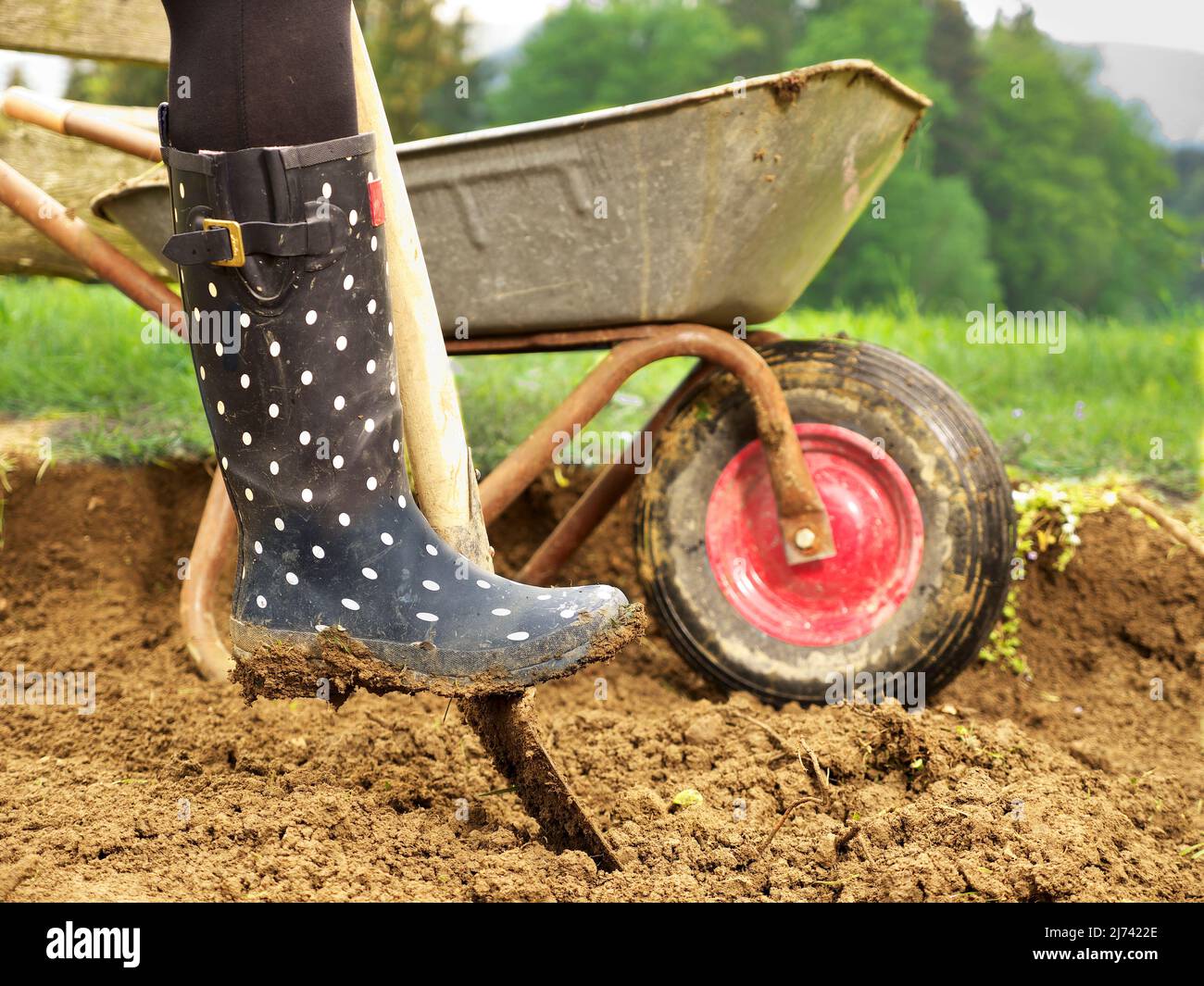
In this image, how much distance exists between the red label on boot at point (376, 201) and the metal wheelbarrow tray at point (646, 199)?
1.96 ft

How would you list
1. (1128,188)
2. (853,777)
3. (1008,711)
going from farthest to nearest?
1. (1128,188)
2. (1008,711)
3. (853,777)

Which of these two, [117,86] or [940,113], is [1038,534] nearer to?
[940,113]

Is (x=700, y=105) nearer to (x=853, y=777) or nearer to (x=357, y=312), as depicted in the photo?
(x=357, y=312)

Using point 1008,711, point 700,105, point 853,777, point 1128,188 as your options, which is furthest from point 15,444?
point 1128,188

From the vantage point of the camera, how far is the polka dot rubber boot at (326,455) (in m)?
1.23

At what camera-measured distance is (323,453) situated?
1.28 m

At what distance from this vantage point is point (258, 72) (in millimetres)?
1187

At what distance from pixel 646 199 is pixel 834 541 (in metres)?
0.69

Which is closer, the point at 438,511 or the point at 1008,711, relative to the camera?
the point at 438,511

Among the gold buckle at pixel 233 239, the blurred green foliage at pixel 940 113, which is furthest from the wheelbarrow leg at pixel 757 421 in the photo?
the blurred green foliage at pixel 940 113

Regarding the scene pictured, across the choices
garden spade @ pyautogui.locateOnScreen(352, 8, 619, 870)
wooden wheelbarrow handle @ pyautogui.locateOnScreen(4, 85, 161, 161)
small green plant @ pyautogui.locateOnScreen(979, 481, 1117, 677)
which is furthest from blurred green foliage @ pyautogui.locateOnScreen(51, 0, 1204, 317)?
garden spade @ pyautogui.locateOnScreen(352, 8, 619, 870)

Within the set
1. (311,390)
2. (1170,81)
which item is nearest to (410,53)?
(1170,81)

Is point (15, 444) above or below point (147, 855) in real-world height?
above

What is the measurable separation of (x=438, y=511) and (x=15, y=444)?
71.1 inches
